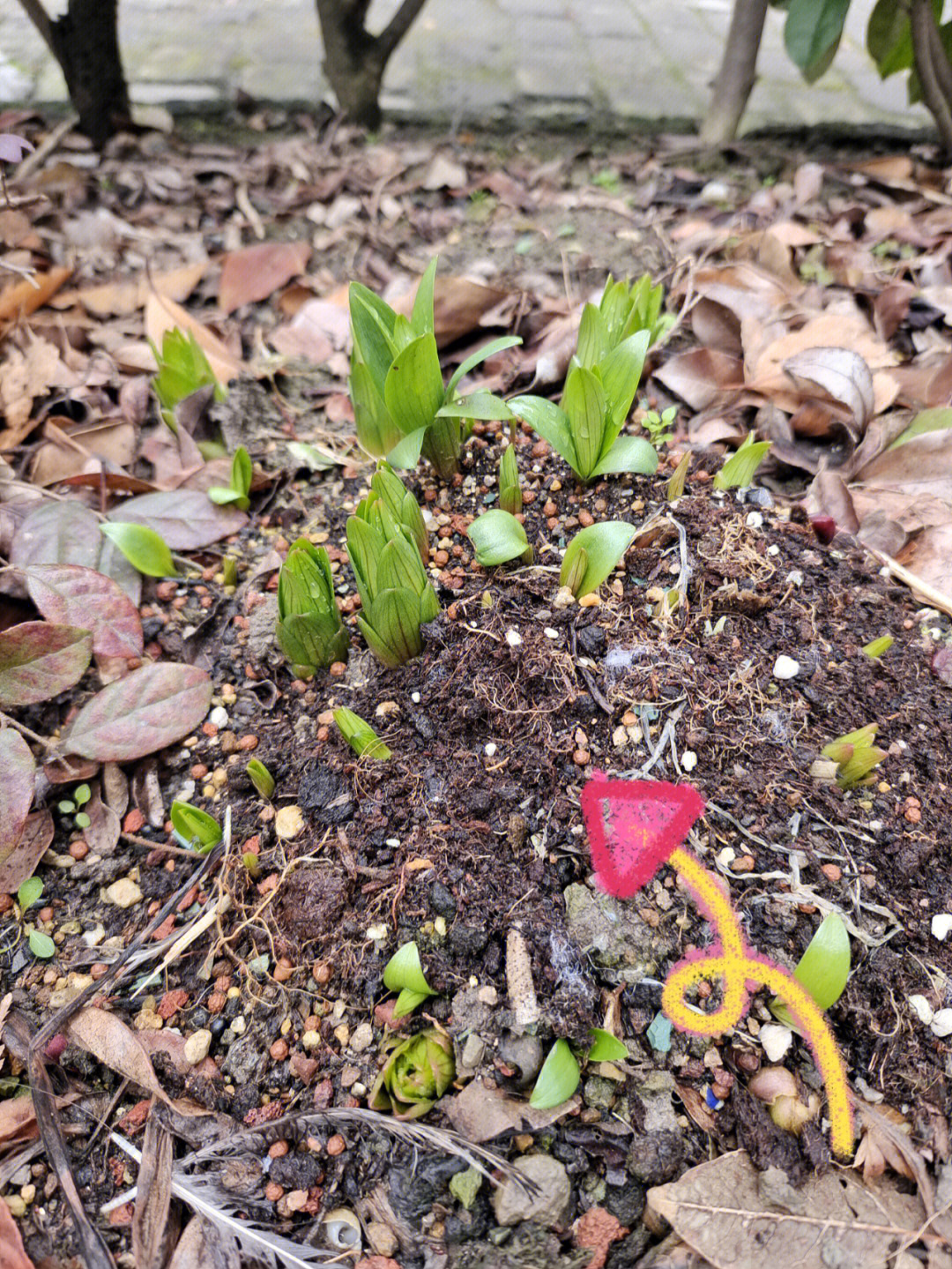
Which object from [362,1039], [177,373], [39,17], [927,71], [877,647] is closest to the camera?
[362,1039]

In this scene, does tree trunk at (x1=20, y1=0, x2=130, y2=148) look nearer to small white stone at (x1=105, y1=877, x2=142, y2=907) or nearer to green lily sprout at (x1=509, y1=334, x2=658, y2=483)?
green lily sprout at (x1=509, y1=334, x2=658, y2=483)

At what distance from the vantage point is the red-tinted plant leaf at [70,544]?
58.7 inches

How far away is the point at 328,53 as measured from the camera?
2.77m

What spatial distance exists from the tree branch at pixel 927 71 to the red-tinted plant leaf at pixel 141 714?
8.06 ft

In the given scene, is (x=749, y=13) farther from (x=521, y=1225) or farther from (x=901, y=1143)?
(x=521, y=1225)

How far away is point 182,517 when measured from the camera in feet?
5.32

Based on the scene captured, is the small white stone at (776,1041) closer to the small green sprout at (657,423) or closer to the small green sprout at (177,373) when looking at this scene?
the small green sprout at (657,423)

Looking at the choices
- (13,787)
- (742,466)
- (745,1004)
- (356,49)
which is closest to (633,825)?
(745,1004)

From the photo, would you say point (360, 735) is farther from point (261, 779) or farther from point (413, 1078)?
point (413, 1078)

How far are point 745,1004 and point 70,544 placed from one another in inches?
51.4

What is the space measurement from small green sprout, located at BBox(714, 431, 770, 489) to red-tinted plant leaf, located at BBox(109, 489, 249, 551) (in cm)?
89

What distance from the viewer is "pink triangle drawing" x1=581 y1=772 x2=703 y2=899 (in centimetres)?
109

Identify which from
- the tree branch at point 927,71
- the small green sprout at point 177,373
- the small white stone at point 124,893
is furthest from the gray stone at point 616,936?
the tree branch at point 927,71

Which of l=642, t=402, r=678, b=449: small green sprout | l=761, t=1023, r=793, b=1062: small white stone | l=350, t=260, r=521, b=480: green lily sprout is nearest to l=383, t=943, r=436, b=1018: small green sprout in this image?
l=761, t=1023, r=793, b=1062: small white stone
